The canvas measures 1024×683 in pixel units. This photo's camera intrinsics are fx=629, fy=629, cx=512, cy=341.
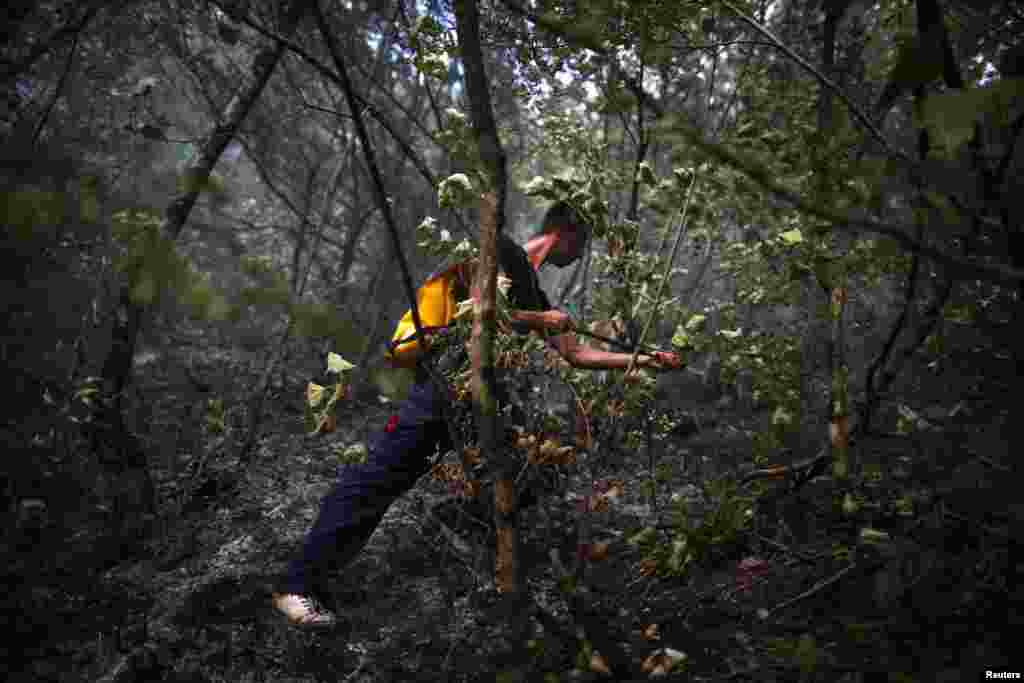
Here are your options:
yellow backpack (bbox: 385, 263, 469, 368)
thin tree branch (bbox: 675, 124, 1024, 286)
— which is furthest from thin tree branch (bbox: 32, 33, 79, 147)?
thin tree branch (bbox: 675, 124, 1024, 286)

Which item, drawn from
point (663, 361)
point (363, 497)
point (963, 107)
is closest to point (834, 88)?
point (663, 361)

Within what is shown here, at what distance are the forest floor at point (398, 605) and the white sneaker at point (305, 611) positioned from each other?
0.11 feet

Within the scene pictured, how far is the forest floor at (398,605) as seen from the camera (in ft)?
5.19

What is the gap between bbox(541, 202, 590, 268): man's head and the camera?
2.25 meters

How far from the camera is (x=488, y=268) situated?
1.45 meters

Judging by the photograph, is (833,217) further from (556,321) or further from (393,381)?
(556,321)

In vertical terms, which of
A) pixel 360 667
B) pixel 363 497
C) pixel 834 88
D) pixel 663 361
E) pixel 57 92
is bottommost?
pixel 360 667

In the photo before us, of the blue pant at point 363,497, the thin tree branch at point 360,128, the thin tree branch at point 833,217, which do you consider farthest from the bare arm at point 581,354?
the thin tree branch at point 833,217

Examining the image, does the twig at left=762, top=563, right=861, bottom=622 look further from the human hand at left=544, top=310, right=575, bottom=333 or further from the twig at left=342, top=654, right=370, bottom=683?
the twig at left=342, top=654, right=370, bottom=683

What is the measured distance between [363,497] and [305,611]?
1.39 ft

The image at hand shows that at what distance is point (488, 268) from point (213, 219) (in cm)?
1094

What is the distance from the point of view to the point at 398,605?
2.30 meters

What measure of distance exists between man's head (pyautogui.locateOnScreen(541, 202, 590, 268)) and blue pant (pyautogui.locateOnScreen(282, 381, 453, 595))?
2.29ft

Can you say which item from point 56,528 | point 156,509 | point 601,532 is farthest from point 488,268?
point 56,528
